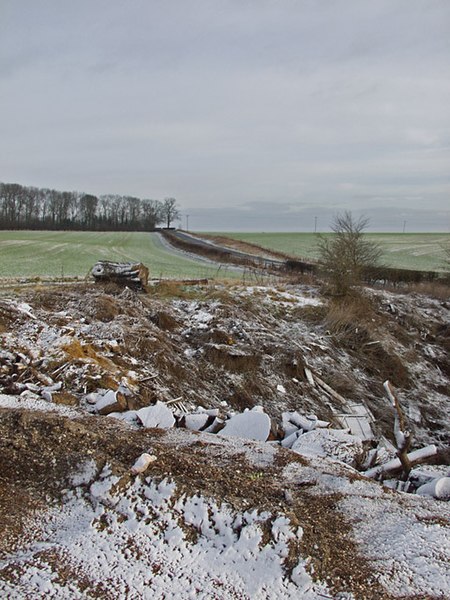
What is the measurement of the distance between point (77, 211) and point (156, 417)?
106178mm

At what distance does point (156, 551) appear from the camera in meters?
2.94

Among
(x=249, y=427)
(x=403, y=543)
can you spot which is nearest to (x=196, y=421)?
(x=249, y=427)

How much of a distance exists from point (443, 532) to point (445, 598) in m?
0.66

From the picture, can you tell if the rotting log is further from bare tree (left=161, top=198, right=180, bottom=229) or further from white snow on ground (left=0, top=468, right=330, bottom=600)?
bare tree (left=161, top=198, right=180, bottom=229)

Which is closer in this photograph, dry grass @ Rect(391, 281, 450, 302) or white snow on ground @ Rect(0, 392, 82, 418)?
white snow on ground @ Rect(0, 392, 82, 418)

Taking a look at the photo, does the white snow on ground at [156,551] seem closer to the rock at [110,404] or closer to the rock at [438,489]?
the rock at [438,489]

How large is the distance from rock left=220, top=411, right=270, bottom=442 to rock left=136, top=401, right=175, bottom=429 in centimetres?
67

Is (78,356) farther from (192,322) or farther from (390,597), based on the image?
(390,597)

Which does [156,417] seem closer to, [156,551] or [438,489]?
[156,551]

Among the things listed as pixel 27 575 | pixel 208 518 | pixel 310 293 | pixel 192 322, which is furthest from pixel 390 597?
pixel 310 293

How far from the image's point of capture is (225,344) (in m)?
10.2

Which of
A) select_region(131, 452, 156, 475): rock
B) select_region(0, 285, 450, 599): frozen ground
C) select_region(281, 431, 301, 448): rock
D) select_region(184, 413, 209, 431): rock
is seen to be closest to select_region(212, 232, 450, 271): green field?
select_region(0, 285, 450, 599): frozen ground

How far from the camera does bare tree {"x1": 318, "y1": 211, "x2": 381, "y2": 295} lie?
16.2 meters

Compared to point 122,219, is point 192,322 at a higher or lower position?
lower
